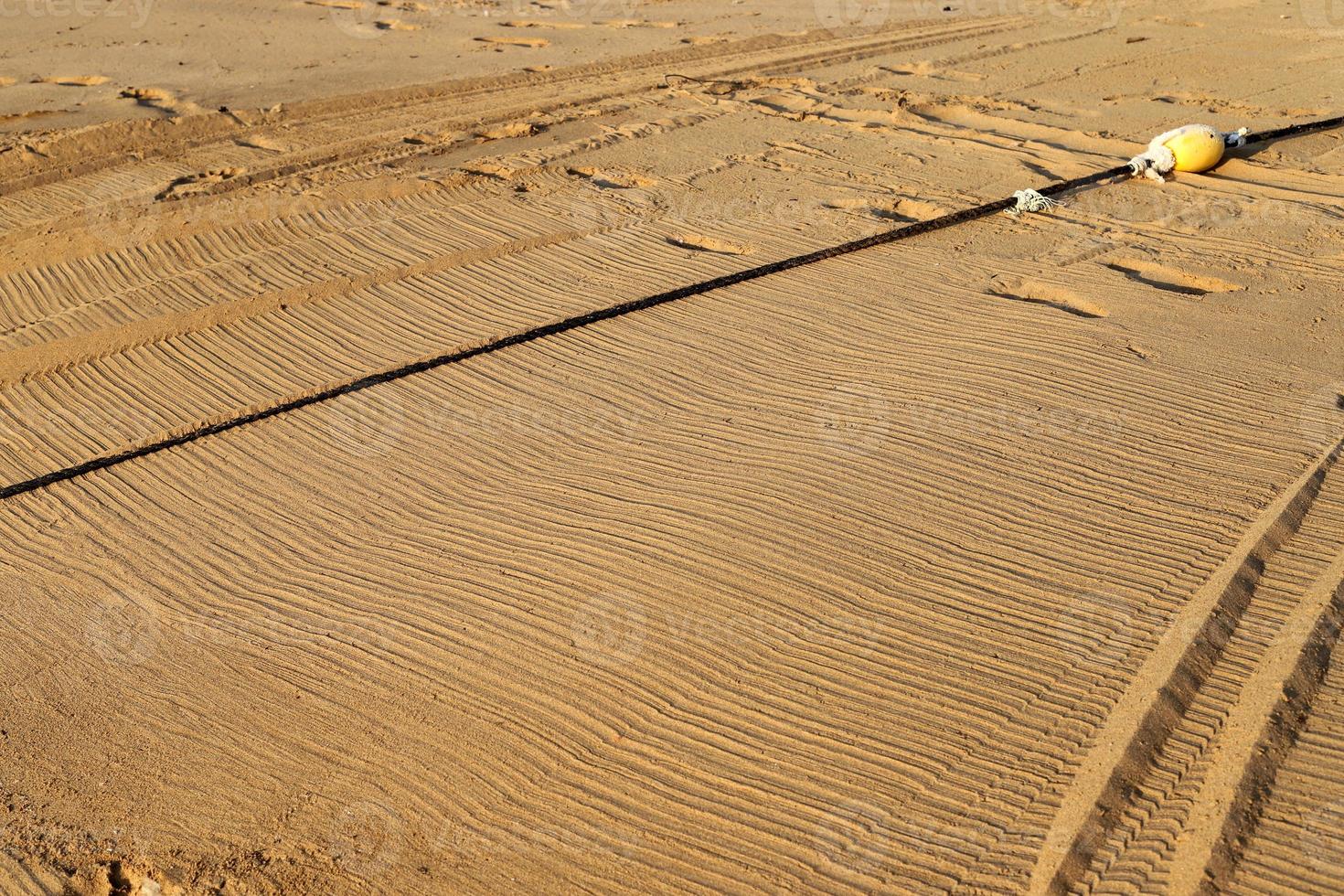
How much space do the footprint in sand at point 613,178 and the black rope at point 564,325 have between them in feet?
8.20

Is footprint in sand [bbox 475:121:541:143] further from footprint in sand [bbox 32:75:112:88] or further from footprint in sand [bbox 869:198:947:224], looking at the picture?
footprint in sand [bbox 32:75:112:88]

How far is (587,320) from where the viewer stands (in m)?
8.73

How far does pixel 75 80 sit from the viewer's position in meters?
15.0

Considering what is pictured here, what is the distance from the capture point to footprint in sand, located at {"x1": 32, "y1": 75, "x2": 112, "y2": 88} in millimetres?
14859

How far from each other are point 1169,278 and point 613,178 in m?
5.31

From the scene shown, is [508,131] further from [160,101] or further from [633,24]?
[633,24]

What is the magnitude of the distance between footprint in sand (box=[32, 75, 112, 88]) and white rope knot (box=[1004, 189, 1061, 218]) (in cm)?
1151

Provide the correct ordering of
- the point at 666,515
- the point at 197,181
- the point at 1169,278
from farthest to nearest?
the point at 197,181 → the point at 1169,278 → the point at 666,515

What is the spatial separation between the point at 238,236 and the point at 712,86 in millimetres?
6788

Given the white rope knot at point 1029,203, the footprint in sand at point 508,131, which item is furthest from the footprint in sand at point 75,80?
the white rope knot at point 1029,203

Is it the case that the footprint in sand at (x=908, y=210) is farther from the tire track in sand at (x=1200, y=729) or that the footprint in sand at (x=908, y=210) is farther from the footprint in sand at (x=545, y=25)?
the footprint in sand at (x=545, y=25)

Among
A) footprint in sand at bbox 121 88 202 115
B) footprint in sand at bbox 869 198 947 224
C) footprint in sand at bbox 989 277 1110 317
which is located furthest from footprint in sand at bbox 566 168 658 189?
footprint in sand at bbox 121 88 202 115

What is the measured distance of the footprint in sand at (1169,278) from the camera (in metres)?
9.02

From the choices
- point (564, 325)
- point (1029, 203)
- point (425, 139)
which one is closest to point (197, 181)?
point (425, 139)
